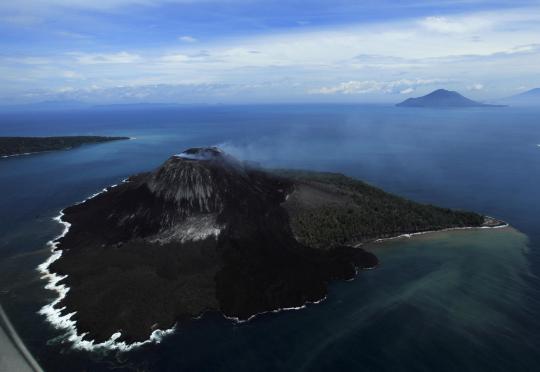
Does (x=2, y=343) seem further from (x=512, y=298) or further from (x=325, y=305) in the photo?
(x=512, y=298)

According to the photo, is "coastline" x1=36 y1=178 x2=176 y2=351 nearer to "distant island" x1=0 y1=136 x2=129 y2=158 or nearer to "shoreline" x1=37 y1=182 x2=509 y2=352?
"shoreline" x1=37 y1=182 x2=509 y2=352

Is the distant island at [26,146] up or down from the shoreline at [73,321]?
up

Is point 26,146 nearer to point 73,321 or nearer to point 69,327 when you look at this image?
point 73,321

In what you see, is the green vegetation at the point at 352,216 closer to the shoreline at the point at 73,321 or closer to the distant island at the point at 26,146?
the shoreline at the point at 73,321

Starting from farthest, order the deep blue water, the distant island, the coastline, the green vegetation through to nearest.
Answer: the distant island → the green vegetation → the coastline → the deep blue water

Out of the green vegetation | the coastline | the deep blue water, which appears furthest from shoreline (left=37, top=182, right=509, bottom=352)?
the green vegetation

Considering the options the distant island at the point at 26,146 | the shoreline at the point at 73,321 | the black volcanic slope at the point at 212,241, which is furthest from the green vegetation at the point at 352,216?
the distant island at the point at 26,146

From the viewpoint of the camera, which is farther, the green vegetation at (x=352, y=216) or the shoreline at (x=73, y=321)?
the green vegetation at (x=352, y=216)
